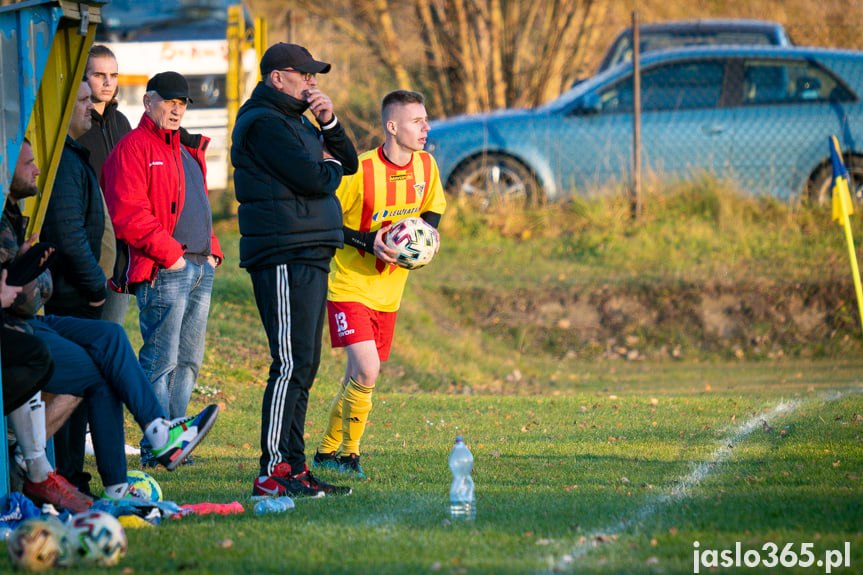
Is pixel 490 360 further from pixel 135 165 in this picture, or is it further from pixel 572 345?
pixel 135 165

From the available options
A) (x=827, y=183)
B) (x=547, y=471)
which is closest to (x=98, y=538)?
(x=547, y=471)

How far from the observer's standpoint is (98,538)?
4.20 meters

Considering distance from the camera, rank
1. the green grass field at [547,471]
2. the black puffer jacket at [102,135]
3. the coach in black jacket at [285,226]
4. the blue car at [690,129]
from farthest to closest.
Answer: the blue car at [690,129] → the black puffer jacket at [102,135] → the coach in black jacket at [285,226] → the green grass field at [547,471]

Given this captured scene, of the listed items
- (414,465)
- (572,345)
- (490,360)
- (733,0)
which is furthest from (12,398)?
(733,0)

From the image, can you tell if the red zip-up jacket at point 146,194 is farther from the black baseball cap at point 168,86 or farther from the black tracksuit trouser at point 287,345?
the black tracksuit trouser at point 287,345

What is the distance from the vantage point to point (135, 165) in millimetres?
6508

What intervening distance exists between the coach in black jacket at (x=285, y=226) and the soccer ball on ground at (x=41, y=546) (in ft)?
4.51

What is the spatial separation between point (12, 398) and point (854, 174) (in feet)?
40.3

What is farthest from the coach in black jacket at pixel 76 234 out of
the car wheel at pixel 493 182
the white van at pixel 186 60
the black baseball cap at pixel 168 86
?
the white van at pixel 186 60

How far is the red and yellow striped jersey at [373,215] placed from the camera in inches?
257

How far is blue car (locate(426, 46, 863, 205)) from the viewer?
13883 mm

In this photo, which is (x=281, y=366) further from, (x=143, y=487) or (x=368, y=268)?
(x=368, y=268)

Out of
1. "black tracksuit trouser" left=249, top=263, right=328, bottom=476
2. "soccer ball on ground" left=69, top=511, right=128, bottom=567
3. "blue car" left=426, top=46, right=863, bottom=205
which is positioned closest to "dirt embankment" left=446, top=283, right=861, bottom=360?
"blue car" left=426, top=46, right=863, bottom=205

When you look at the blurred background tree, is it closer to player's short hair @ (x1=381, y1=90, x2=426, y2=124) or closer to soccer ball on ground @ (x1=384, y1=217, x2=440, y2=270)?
player's short hair @ (x1=381, y1=90, x2=426, y2=124)
